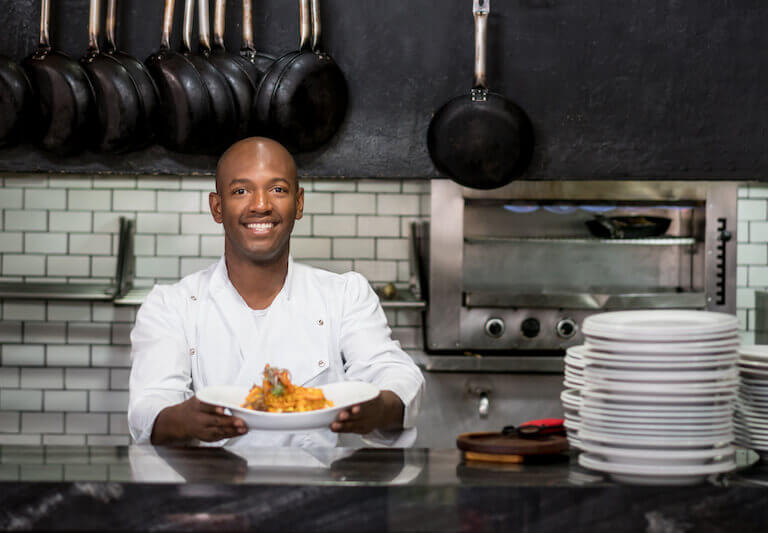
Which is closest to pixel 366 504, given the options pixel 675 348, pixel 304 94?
pixel 675 348

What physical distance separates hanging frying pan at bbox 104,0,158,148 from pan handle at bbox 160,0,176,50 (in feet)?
0.32

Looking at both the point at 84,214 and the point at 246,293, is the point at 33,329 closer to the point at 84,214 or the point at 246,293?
the point at 84,214

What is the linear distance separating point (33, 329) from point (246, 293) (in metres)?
2.39

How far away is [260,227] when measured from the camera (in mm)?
2590

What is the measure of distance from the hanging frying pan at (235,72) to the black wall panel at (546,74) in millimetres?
90

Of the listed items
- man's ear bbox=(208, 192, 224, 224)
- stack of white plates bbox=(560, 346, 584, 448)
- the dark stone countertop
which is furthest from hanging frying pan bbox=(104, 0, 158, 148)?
stack of white plates bbox=(560, 346, 584, 448)

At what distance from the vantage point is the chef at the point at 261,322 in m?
2.54

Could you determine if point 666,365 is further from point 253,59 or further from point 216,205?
point 253,59

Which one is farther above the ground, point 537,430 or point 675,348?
point 675,348

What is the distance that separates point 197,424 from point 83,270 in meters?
3.00

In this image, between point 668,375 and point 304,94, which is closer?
point 668,375

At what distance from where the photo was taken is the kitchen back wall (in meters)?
4.74

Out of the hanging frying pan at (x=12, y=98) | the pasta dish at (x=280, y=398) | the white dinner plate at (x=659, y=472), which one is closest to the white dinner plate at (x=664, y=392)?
the white dinner plate at (x=659, y=472)

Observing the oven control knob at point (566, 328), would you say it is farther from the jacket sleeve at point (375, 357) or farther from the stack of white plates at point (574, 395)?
the stack of white plates at point (574, 395)
